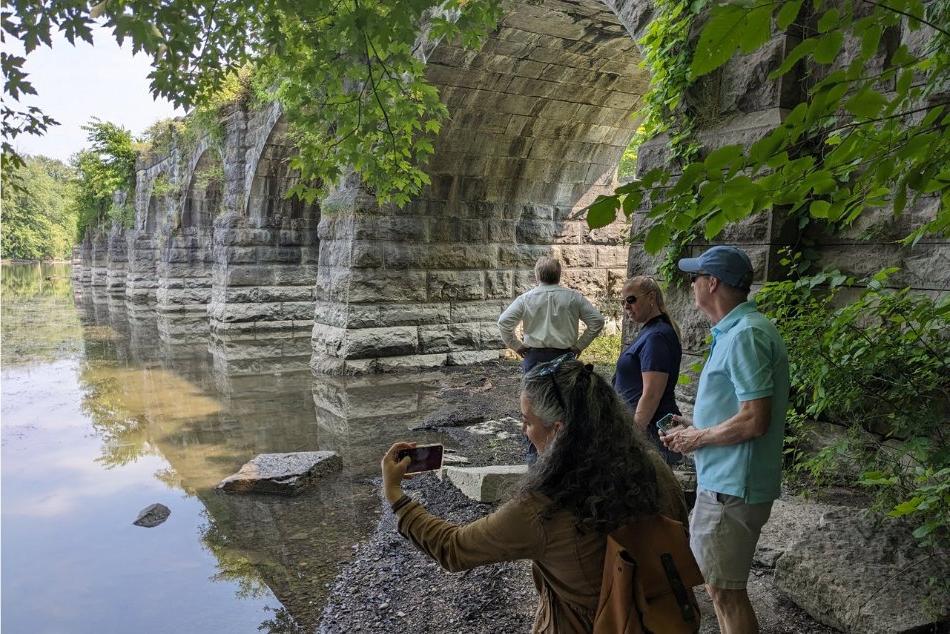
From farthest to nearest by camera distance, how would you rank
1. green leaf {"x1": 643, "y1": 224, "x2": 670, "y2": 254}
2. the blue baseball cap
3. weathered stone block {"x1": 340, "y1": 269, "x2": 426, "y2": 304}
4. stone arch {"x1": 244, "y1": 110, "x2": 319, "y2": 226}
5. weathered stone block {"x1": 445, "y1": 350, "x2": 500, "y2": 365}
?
stone arch {"x1": 244, "y1": 110, "x2": 319, "y2": 226}
weathered stone block {"x1": 445, "y1": 350, "x2": 500, "y2": 365}
weathered stone block {"x1": 340, "y1": 269, "x2": 426, "y2": 304}
the blue baseball cap
green leaf {"x1": 643, "y1": 224, "x2": 670, "y2": 254}

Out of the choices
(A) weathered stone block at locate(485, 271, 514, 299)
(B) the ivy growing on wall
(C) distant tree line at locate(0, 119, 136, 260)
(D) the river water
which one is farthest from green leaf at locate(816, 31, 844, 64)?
(C) distant tree line at locate(0, 119, 136, 260)

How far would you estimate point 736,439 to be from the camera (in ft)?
7.74

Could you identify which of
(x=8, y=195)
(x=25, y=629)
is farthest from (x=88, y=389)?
(x=8, y=195)

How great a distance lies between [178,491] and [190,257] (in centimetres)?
1864

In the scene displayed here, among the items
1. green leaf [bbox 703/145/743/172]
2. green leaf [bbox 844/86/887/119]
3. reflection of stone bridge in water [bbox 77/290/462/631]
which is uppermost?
green leaf [bbox 844/86/887/119]

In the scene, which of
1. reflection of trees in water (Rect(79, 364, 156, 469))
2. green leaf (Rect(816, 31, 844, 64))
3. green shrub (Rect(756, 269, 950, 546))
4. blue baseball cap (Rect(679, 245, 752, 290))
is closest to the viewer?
green leaf (Rect(816, 31, 844, 64))

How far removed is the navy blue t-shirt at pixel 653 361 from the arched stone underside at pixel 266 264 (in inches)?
482

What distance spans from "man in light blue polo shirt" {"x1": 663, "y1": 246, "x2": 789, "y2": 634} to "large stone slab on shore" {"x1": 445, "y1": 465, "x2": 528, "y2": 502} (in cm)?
231

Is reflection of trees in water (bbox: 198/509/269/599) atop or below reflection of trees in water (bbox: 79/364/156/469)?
atop

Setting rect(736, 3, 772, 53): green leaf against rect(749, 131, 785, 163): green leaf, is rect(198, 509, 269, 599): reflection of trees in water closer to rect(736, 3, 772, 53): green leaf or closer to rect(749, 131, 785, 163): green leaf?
rect(749, 131, 785, 163): green leaf

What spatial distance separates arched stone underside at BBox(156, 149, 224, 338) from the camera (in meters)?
21.4

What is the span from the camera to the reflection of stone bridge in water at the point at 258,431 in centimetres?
423

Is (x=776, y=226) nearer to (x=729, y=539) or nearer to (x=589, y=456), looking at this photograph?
(x=729, y=539)

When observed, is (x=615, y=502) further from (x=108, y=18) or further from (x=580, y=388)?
(x=108, y=18)
